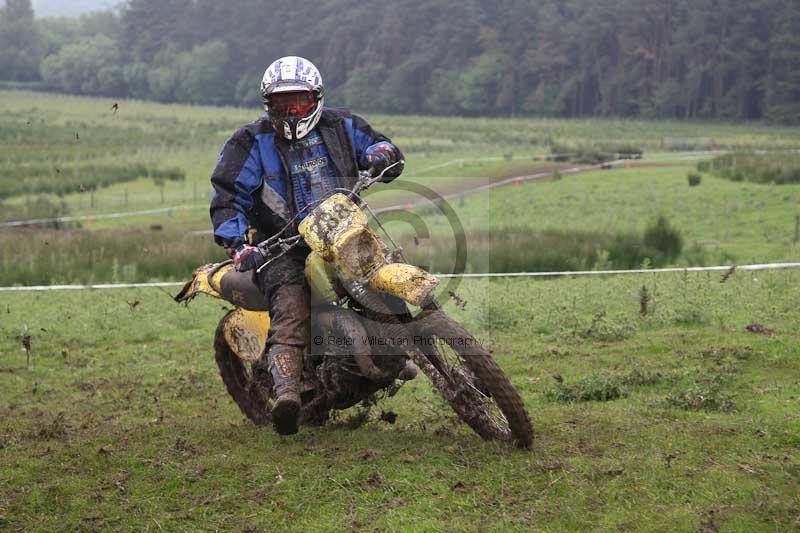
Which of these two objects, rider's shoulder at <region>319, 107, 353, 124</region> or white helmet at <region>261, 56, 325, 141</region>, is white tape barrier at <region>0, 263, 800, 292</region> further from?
white helmet at <region>261, 56, 325, 141</region>

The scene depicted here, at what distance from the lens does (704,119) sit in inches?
2724

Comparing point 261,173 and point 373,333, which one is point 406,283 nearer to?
point 373,333

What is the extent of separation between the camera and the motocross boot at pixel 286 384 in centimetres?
Answer: 697

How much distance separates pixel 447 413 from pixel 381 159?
6.63 feet

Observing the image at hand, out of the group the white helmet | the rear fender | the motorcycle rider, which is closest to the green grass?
the motorcycle rider

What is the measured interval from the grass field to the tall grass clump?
4794 millimetres

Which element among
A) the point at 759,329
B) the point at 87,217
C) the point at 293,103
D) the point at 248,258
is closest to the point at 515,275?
the point at 759,329

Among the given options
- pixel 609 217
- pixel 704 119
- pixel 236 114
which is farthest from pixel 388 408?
pixel 236 114

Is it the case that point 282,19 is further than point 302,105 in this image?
Yes

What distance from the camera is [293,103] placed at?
7.31 meters

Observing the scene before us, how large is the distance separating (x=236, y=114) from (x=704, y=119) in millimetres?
39806

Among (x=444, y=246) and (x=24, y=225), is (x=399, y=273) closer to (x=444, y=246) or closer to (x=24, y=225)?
(x=444, y=246)

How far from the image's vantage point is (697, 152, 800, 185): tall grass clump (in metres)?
26.8

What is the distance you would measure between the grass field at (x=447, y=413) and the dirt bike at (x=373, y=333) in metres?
0.32
